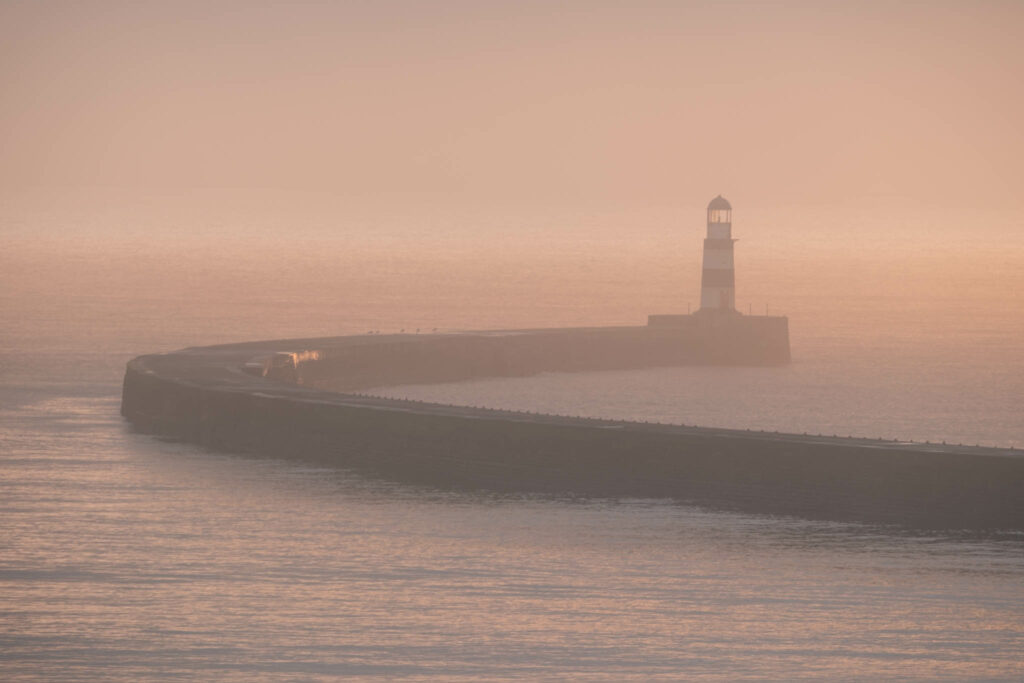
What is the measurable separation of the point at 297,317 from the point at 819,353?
56249 mm

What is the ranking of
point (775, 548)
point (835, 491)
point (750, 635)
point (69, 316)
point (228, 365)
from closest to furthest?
point (750, 635) → point (775, 548) → point (835, 491) → point (228, 365) → point (69, 316)

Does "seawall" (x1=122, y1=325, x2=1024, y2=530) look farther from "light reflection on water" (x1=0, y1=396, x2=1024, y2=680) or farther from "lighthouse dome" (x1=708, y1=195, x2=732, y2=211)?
"lighthouse dome" (x1=708, y1=195, x2=732, y2=211)

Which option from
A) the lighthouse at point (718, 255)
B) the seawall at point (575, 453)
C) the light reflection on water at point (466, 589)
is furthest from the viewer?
the lighthouse at point (718, 255)

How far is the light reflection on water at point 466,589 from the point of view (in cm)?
2039

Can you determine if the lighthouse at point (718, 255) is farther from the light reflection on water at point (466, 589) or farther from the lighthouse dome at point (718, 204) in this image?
the light reflection on water at point (466, 589)

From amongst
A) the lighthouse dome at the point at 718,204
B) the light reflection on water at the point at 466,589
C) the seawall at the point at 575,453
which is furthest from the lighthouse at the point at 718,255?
the light reflection on water at the point at 466,589

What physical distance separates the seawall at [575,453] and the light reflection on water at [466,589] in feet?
2.35

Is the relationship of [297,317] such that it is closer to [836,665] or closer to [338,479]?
[338,479]

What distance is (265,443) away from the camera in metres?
39.0

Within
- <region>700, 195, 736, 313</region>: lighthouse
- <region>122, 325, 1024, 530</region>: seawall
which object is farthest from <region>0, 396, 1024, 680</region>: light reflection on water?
<region>700, 195, 736, 313</region>: lighthouse

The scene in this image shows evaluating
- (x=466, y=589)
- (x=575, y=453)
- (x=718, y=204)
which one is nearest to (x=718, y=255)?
(x=718, y=204)

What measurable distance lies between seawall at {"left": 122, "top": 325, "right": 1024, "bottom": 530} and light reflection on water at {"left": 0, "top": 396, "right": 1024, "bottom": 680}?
716 mm

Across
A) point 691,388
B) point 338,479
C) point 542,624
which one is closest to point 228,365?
point 338,479

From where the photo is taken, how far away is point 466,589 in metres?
24.5
